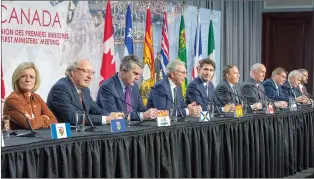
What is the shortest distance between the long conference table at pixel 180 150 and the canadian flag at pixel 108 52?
6.30 ft

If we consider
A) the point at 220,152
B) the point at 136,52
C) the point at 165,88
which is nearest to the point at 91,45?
the point at 136,52

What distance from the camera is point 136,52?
7.02 meters

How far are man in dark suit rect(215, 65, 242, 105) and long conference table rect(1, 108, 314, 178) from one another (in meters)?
0.48

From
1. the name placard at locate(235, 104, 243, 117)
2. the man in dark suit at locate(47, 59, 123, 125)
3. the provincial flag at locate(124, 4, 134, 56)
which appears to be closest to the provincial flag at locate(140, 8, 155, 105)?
the provincial flag at locate(124, 4, 134, 56)

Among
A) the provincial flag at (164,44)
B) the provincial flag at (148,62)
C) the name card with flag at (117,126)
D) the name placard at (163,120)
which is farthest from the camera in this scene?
the provincial flag at (164,44)

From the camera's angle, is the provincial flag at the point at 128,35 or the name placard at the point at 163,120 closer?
the name placard at the point at 163,120

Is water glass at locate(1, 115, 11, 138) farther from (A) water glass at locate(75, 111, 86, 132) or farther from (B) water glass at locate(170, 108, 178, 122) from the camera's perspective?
(B) water glass at locate(170, 108, 178, 122)

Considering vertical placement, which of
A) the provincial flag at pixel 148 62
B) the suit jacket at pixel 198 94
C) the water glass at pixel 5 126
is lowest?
the water glass at pixel 5 126

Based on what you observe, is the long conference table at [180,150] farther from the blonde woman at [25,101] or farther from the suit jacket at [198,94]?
the suit jacket at [198,94]

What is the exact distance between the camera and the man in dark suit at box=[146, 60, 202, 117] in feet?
14.6

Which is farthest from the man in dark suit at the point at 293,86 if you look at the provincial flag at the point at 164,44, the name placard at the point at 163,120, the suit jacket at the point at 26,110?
the suit jacket at the point at 26,110

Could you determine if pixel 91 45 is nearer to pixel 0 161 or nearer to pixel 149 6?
pixel 149 6

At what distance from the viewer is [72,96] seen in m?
3.66

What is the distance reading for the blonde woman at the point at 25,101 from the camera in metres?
3.29
